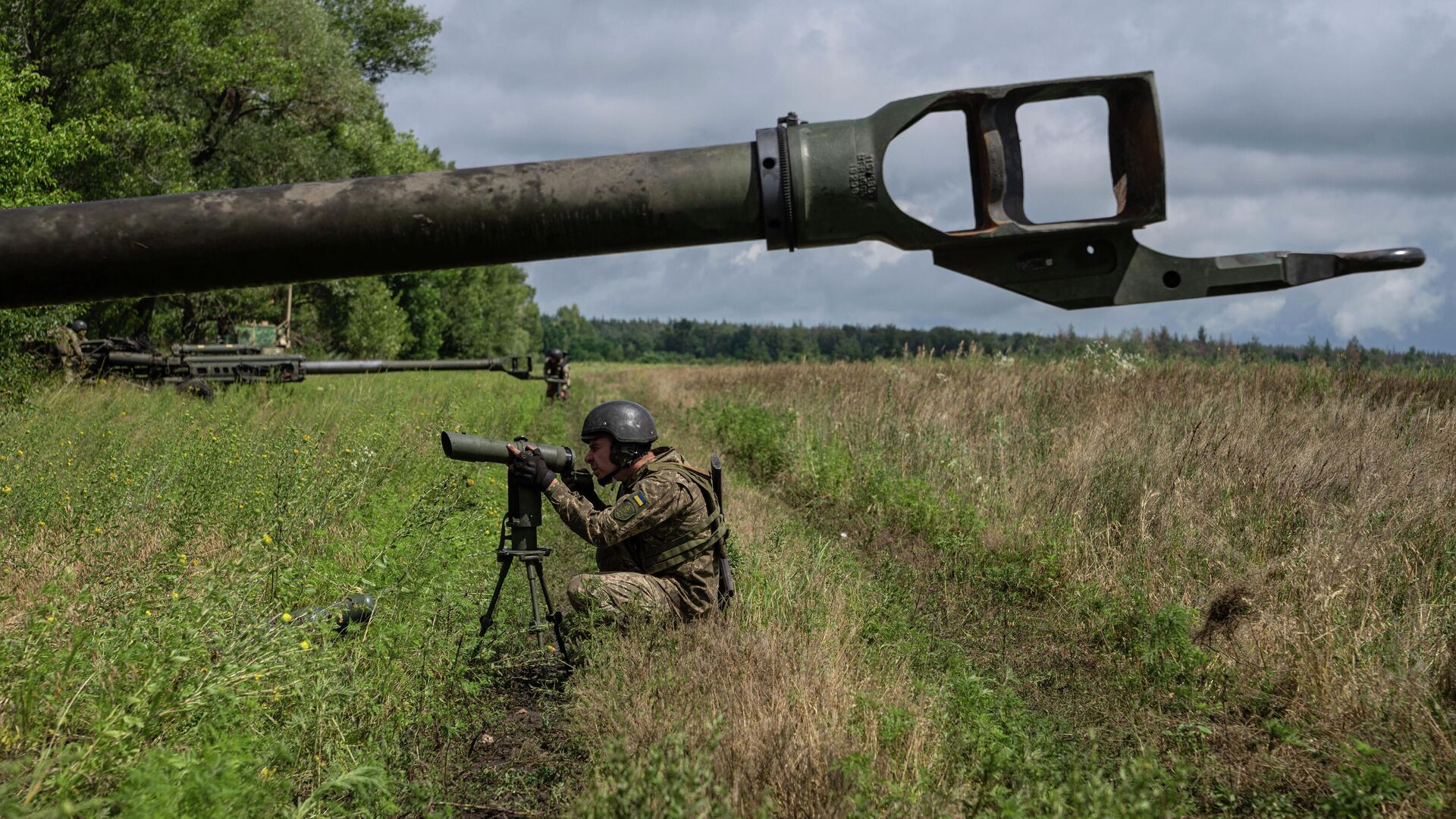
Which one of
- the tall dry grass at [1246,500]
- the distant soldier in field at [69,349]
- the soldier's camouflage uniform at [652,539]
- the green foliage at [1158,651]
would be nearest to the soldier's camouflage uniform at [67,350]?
the distant soldier in field at [69,349]

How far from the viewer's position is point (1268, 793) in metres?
4.42

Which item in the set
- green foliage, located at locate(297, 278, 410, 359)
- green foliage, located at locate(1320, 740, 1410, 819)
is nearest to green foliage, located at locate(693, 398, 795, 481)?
green foliage, located at locate(1320, 740, 1410, 819)

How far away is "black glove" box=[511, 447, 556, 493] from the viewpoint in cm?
557

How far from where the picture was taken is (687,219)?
2.48m

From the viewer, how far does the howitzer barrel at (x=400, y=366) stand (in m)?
21.1

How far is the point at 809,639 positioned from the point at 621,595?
1.07 m

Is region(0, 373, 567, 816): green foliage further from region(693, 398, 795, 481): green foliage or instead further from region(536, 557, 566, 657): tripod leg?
region(693, 398, 795, 481): green foliage

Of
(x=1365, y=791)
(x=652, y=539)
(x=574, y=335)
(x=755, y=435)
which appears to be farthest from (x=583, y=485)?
(x=574, y=335)

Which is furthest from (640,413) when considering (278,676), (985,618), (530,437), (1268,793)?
(530,437)

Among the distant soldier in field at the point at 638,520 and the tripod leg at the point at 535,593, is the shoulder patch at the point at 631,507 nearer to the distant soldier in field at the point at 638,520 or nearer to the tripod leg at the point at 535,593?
the distant soldier in field at the point at 638,520

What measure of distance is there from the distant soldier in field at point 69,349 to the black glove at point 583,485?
603 inches

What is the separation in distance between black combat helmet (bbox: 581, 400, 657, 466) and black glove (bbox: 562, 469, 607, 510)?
0.62 ft

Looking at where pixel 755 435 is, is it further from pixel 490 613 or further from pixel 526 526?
pixel 490 613

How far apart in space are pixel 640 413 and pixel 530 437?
1076 cm
